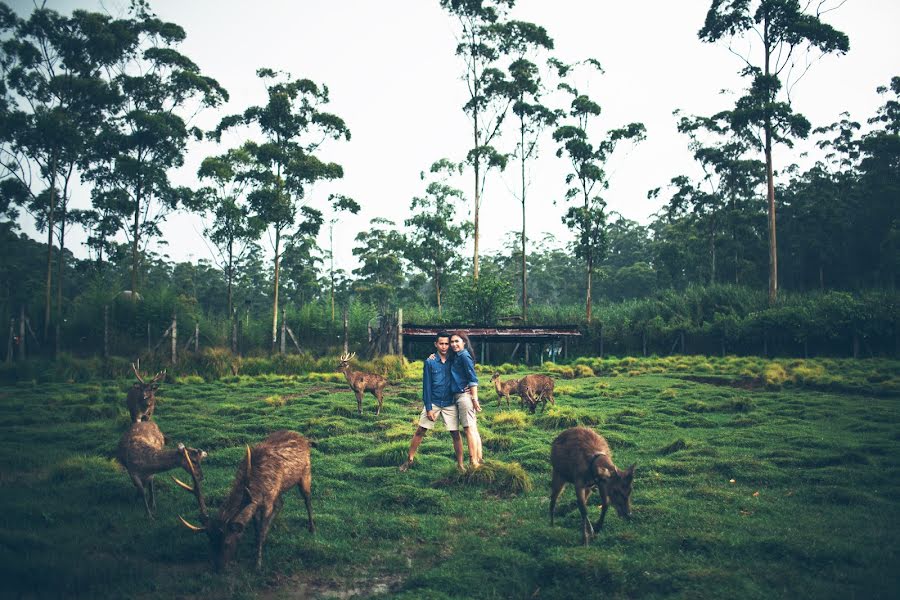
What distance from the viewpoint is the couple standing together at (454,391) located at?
8070 mm

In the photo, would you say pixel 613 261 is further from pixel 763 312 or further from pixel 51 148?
pixel 51 148

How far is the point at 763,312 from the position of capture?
28.9 meters

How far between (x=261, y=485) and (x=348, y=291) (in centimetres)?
6392

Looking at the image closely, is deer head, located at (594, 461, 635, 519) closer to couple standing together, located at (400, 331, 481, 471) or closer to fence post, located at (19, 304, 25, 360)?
couple standing together, located at (400, 331, 481, 471)

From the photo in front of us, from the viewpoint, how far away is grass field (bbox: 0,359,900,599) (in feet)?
16.3

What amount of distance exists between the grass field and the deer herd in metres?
0.29

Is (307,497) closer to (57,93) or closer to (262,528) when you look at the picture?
(262,528)

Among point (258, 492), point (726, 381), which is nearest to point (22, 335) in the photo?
point (258, 492)

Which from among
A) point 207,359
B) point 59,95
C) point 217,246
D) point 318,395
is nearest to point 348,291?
point 217,246

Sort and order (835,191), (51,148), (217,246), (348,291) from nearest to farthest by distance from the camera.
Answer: (51,148) → (217,246) → (835,191) → (348,291)

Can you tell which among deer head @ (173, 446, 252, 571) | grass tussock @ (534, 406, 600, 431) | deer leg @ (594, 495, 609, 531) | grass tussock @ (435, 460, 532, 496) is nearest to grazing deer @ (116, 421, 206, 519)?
deer head @ (173, 446, 252, 571)

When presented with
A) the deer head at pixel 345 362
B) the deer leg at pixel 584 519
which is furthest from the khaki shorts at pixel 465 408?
the deer head at pixel 345 362

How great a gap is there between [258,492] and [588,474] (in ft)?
10.9

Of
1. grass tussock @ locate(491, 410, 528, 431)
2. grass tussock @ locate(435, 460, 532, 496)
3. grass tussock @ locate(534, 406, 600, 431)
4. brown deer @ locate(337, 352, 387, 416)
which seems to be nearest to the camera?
grass tussock @ locate(435, 460, 532, 496)
